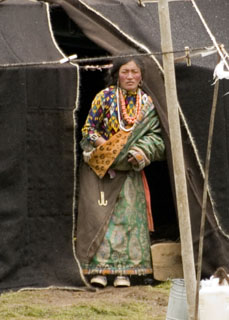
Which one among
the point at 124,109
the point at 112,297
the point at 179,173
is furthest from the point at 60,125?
the point at 179,173

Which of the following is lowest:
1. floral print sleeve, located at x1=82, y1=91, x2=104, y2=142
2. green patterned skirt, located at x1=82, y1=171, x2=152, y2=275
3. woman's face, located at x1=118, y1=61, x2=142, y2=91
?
green patterned skirt, located at x1=82, y1=171, x2=152, y2=275

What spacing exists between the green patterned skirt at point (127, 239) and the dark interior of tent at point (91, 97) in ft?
3.36

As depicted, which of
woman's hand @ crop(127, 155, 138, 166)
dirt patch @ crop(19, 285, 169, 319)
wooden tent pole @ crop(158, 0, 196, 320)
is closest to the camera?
wooden tent pole @ crop(158, 0, 196, 320)

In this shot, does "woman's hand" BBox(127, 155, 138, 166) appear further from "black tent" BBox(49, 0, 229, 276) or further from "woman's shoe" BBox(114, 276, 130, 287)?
"woman's shoe" BBox(114, 276, 130, 287)

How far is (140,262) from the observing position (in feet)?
23.6

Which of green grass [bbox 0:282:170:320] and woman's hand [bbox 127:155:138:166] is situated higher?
woman's hand [bbox 127:155:138:166]

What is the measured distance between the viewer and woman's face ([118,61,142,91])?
7137mm

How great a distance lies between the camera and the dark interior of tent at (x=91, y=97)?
8477 mm

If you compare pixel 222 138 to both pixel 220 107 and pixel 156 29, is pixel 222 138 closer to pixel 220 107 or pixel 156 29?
pixel 220 107

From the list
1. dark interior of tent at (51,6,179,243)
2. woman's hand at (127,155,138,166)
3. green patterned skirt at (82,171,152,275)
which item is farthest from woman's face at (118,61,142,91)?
dark interior of tent at (51,6,179,243)

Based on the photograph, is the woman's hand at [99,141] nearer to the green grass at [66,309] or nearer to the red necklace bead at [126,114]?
the red necklace bead at [126,114]

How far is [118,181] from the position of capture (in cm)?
720

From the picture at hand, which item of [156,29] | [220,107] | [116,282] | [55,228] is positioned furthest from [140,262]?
[156,29]

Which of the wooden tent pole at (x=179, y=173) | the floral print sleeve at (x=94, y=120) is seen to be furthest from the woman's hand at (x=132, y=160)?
the wooden tent pole at (x=179, y=173)
